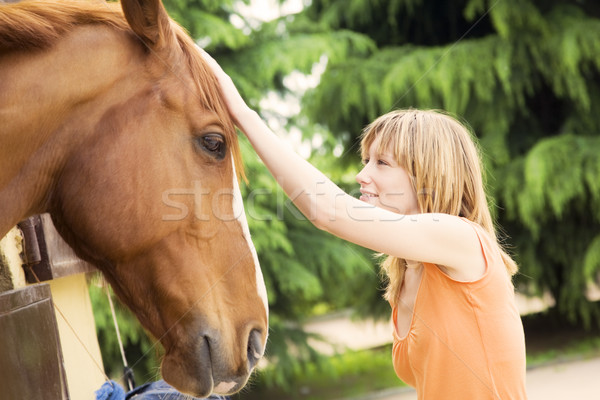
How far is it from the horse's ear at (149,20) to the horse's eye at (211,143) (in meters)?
0.23

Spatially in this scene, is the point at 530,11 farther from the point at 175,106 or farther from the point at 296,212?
the point at 175,106

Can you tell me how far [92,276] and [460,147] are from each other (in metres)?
1.13

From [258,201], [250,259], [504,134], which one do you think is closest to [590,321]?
[504,134]

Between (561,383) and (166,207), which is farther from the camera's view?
(561,383)

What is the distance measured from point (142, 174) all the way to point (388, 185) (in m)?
0.71

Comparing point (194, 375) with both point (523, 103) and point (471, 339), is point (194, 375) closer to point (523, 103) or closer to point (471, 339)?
point (471, 339)

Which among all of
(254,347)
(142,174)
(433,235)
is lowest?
(254,347)

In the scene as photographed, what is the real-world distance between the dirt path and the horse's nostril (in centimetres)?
473

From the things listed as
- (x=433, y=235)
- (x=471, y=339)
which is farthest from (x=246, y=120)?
(x=471, y=339)

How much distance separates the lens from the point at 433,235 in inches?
61.9

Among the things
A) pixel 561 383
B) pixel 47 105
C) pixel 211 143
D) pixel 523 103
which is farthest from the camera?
pixel 523 103

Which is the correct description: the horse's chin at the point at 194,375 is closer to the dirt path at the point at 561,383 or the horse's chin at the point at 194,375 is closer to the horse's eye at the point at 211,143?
the horse's eye at the point at 211,143

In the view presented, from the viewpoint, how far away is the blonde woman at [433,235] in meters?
1.54

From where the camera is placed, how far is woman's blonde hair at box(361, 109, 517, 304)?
173cm
